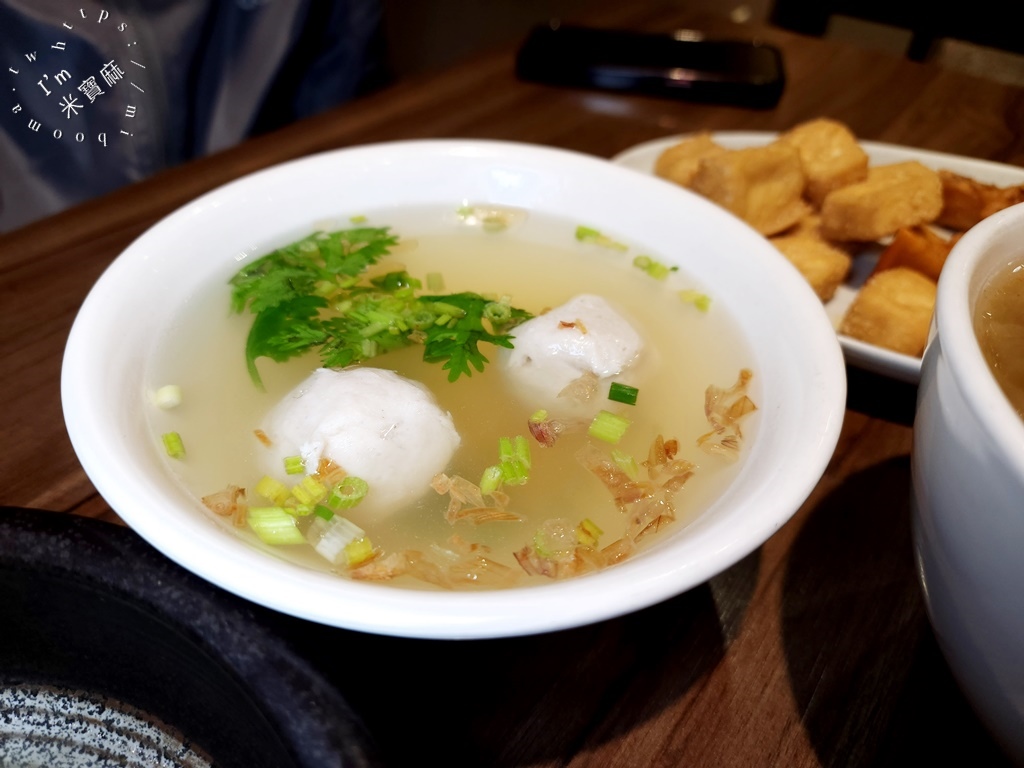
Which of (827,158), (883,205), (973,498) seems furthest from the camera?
(827,158)

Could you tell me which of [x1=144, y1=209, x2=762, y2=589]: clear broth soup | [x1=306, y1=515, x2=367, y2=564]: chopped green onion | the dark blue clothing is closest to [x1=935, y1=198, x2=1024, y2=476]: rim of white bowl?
[x1=144, y1=209, x2=762, y2=589]: clear broth soup

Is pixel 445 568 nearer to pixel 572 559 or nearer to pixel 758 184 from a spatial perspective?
pixel 572 559

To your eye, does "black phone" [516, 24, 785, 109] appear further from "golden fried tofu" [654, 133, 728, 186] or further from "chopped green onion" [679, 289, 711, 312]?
"chopped green onion" [679, 289, 711, 312]

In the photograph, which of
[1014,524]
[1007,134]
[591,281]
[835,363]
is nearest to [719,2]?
[1007,134]

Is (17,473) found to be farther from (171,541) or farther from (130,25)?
(130,25)

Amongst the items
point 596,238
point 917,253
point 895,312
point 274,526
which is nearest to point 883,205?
point 917,253

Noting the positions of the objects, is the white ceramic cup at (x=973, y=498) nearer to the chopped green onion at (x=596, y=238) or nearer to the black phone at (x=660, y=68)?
the chopped green onion at (x=596, y=238)

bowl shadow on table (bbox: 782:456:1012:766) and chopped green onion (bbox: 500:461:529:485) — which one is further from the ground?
chopped green onion (bbox: 500:461:529:485)
